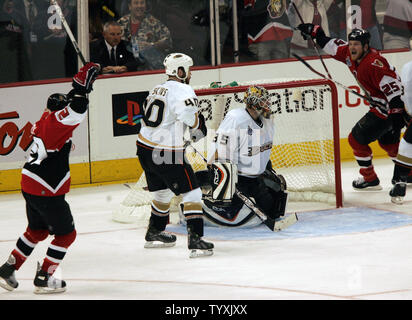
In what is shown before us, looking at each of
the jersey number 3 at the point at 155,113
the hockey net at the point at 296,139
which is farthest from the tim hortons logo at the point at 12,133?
the jersey number 3 at the point at 155,113

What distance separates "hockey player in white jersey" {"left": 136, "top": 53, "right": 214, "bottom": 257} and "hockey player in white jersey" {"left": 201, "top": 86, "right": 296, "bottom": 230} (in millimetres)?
469

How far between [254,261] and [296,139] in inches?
89.7

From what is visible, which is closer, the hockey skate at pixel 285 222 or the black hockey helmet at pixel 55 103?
the black hockey helmet at pixel 55 103

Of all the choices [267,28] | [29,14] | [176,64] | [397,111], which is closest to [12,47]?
[29,14]

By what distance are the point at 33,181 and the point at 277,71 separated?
15.3 ft

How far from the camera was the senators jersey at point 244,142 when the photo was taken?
6.35 m

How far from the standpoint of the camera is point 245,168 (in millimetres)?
6500

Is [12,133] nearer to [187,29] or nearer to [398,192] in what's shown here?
[187,29]

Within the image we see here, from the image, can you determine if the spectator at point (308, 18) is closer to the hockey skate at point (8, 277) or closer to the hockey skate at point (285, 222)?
the hockey skate at point (285, 222)

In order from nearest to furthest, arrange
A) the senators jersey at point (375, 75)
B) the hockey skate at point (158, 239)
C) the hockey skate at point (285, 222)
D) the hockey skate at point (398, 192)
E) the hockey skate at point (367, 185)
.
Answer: the hockey skate at point (158, 239), the hockey skate at point (285, 222), the hockey skate at point (398, 192), the senators jersey at point (375, 75), the hockey skate at point (367, 185)

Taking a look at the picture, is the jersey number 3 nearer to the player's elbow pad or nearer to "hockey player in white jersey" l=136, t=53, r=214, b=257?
"hockey player in white jersey" l=136, t=53, r=214, b=257

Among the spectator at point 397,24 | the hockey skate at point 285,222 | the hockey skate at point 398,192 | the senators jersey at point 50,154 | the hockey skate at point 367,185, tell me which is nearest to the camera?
the senators jersey at point 50,154
